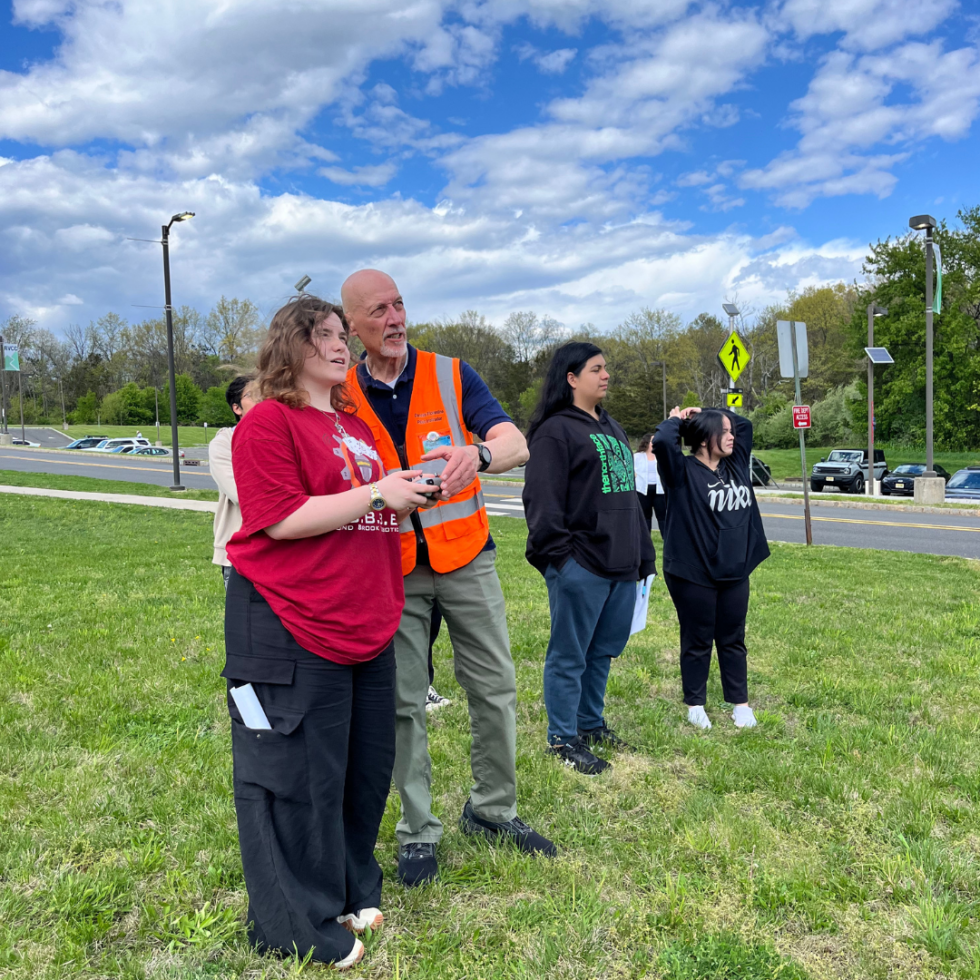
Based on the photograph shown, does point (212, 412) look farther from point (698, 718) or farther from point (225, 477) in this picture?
point (698, 718)

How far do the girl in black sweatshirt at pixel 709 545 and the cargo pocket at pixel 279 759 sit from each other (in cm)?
288

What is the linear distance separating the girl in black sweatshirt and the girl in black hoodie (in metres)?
0.65

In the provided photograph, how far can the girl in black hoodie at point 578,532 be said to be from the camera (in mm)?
3932

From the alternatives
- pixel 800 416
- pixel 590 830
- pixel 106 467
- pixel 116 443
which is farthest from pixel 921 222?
pixel 116 443

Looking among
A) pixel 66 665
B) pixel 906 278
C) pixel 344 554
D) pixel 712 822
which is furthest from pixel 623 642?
pixel 906 278

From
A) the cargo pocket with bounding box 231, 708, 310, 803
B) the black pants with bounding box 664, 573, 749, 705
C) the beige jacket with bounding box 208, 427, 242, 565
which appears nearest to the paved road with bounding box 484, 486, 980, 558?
the black pants with bounding box 664, 573, 749, 705

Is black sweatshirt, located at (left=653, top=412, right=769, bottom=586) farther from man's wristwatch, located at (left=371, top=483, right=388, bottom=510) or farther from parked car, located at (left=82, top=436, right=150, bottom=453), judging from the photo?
parked car, located at (left=82, top=436, right=150, bottom=453)

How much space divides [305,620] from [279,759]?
42 centimetres

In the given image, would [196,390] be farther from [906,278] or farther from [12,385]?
[906,278]

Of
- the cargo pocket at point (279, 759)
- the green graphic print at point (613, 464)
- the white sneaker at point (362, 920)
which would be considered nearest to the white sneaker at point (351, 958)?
the white sneaker at point (362, 920)

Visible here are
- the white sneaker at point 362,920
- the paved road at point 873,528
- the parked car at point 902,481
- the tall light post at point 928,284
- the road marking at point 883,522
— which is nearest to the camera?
the white sneaker at point 362,920

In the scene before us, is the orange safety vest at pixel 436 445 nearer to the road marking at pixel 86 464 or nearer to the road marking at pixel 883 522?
the road marking at pixel 883 522

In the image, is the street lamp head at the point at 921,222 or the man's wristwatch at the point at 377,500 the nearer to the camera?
the man's wristwatch at the point at 377,500

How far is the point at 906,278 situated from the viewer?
1458 inches
